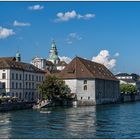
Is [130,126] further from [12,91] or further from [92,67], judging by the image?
[92,67]

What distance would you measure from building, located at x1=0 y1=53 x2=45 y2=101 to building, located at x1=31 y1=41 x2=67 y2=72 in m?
33.8

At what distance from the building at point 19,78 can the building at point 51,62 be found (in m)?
33.8

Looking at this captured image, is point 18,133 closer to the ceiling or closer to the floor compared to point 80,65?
closer to the floor

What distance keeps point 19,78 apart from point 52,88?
7.54 meters

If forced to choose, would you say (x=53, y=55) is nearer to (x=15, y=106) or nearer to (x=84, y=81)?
(x=84, y=81)

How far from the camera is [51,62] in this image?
470ft

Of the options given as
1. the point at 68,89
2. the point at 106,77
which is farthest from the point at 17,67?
the point at 106,77

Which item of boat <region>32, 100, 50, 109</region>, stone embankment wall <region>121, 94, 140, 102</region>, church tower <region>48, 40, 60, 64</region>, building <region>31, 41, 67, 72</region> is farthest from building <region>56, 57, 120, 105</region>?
church tower <region>48, 40, 60, 64</region>

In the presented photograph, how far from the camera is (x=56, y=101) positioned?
81.1m

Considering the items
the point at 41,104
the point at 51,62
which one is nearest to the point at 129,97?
the point at 51,62

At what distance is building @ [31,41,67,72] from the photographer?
128m

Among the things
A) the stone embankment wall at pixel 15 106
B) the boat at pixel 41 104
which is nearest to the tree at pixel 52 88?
the boat at pixel 41 104

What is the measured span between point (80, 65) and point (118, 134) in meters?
54.5

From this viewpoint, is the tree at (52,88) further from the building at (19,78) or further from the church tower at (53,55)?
the church tower at (53,55)
